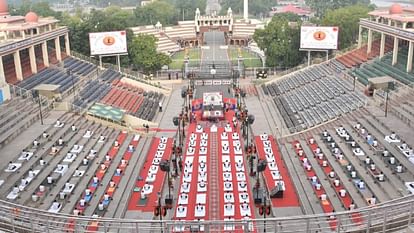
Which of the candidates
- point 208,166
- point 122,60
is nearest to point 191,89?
point 122,60

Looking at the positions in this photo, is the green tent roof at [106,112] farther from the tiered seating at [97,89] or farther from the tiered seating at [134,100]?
the tiered seating at [134,100]

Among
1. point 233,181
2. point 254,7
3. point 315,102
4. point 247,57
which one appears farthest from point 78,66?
point 254,7

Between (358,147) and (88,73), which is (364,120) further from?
(88,73)

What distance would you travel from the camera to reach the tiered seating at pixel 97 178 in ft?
85.9

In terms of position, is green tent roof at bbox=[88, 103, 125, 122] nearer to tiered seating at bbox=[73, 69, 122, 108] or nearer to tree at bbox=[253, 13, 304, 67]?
tiered seating at bbox=[73, 69, 122, 108]

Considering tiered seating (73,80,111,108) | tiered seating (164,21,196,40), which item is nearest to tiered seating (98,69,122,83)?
tiered seating (73,80,111,108)

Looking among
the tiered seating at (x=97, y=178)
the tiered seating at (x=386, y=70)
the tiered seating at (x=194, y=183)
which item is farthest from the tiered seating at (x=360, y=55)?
the tiered seating at (x=97, y=178)

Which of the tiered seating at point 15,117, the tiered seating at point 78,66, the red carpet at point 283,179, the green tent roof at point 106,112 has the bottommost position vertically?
the red carpet at point 283,179

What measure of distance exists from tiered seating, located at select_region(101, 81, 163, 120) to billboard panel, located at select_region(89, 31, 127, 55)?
19.2 ft

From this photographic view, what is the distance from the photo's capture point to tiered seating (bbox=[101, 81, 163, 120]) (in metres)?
48.5

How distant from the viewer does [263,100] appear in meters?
54.0

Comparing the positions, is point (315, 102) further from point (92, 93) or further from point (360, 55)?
point (92, 93)

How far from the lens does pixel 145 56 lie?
6531cm

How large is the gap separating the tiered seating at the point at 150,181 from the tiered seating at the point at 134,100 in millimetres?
10880
